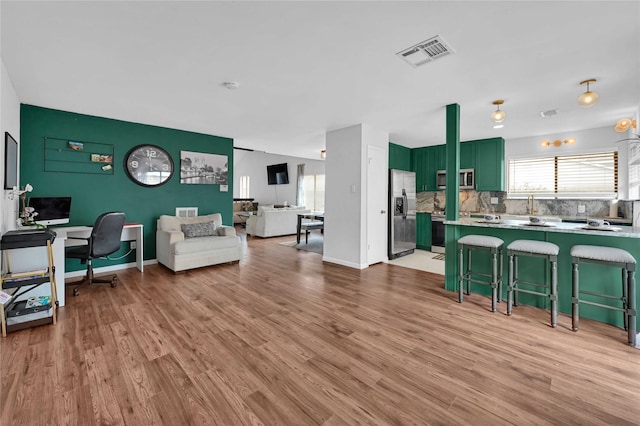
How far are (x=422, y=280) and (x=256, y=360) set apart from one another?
281 cm

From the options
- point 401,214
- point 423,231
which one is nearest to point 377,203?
point 401,214

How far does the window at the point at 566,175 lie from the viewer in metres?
4.84

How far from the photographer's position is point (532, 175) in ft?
18.3

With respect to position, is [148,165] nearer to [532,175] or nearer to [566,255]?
[566,255]

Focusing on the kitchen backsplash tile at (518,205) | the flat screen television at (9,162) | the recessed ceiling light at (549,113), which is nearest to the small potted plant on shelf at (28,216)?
the flat screen television at (9,162)

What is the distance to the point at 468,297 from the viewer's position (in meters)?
3.42

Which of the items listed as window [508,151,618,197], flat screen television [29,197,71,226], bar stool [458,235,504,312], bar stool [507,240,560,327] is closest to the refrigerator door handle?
window [508,151,618,197]

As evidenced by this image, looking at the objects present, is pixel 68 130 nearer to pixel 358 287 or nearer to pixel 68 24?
pixel 68 24

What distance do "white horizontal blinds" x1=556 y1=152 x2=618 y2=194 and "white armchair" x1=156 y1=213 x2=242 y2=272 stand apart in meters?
6.15

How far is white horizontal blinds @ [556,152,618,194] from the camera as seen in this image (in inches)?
189

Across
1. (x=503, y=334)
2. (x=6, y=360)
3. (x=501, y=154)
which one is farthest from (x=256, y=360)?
(x=501, y=154)

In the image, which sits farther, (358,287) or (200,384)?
(358,287)

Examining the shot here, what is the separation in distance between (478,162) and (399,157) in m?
1.59

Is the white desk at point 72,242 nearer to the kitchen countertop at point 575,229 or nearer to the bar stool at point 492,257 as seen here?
the bar stool at point 492,257
